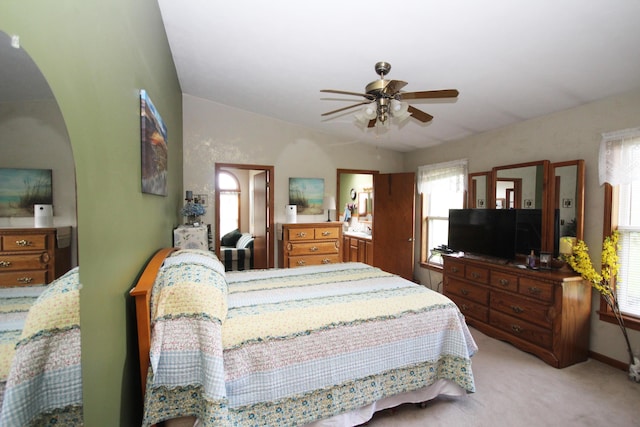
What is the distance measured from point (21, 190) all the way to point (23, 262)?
14 centimetres

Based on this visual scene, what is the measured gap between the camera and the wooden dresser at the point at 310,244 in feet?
14.4

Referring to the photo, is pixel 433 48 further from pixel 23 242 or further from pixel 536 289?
pixel 23 242

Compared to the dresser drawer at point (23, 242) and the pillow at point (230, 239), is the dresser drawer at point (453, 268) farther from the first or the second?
the pillow at point (230, 239)

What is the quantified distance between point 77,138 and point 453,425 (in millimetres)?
2517

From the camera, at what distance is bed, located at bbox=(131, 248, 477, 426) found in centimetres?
143

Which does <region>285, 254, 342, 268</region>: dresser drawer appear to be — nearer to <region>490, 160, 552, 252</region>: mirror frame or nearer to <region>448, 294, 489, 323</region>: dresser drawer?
<region>448, 294, 489, 323</region>: dresser drawer

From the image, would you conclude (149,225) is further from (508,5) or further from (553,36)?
(553,36)

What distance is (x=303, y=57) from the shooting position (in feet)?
8.69

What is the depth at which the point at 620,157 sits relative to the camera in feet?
8.36

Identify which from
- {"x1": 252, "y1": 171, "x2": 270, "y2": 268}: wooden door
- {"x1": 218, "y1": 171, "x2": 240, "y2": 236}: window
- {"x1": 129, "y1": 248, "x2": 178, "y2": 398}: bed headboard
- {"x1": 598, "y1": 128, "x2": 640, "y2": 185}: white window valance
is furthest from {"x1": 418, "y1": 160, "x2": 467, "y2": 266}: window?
{"x1": 218, "y1": 171, "x2": 240, "y2": 236}: window

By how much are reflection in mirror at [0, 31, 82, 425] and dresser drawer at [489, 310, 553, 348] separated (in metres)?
3.37

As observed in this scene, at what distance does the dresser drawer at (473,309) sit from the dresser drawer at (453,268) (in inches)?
11.2

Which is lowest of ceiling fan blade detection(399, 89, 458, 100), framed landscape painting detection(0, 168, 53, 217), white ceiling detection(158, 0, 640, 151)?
framed landscape painting detection(0, 168, 53, 217)

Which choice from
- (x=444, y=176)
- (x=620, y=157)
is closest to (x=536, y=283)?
(x=620, y=157)
